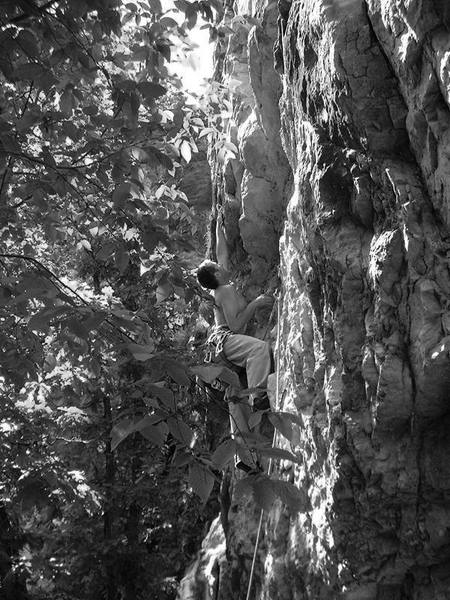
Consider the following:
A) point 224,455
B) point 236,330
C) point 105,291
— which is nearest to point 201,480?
point 224,455

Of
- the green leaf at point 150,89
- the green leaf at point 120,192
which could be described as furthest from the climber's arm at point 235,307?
the green leaf at point 150,89

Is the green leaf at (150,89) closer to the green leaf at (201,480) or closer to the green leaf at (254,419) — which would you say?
the green leaf at (254,419)

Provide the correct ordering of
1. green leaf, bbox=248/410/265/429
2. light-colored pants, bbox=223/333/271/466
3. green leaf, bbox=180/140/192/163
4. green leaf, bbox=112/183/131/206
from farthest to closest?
1. light-colored pants, bbox=223/333/271/466
2. green leaf, bbox=180/140/192/163
3. green leaf, bbox=112/183/131/206
4. green leaf, bbox=248/410/265/429

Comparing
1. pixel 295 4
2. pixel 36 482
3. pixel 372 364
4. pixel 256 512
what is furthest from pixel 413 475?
pixel 295 4

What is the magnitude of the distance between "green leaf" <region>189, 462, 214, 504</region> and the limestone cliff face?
803 millimetres

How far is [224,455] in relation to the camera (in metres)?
2.06

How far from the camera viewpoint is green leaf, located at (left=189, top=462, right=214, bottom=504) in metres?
2.09

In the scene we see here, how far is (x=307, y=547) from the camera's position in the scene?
399cm

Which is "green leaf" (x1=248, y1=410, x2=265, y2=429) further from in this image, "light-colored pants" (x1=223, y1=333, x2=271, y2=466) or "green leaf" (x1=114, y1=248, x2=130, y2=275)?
"light-colored pants" (x1=223, y1=333, x2=271, y2=466)

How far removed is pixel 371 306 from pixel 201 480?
1.73 meters

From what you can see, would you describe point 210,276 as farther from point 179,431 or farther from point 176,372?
point 179,431

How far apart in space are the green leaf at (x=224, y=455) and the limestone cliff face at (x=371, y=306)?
83 centimetres

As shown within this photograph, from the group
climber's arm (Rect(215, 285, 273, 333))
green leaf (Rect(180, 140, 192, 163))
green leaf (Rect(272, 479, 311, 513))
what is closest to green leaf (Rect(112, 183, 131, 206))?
green leaf (Rect(180, 140, 192, 163))

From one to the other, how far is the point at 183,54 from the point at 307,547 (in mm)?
3399
